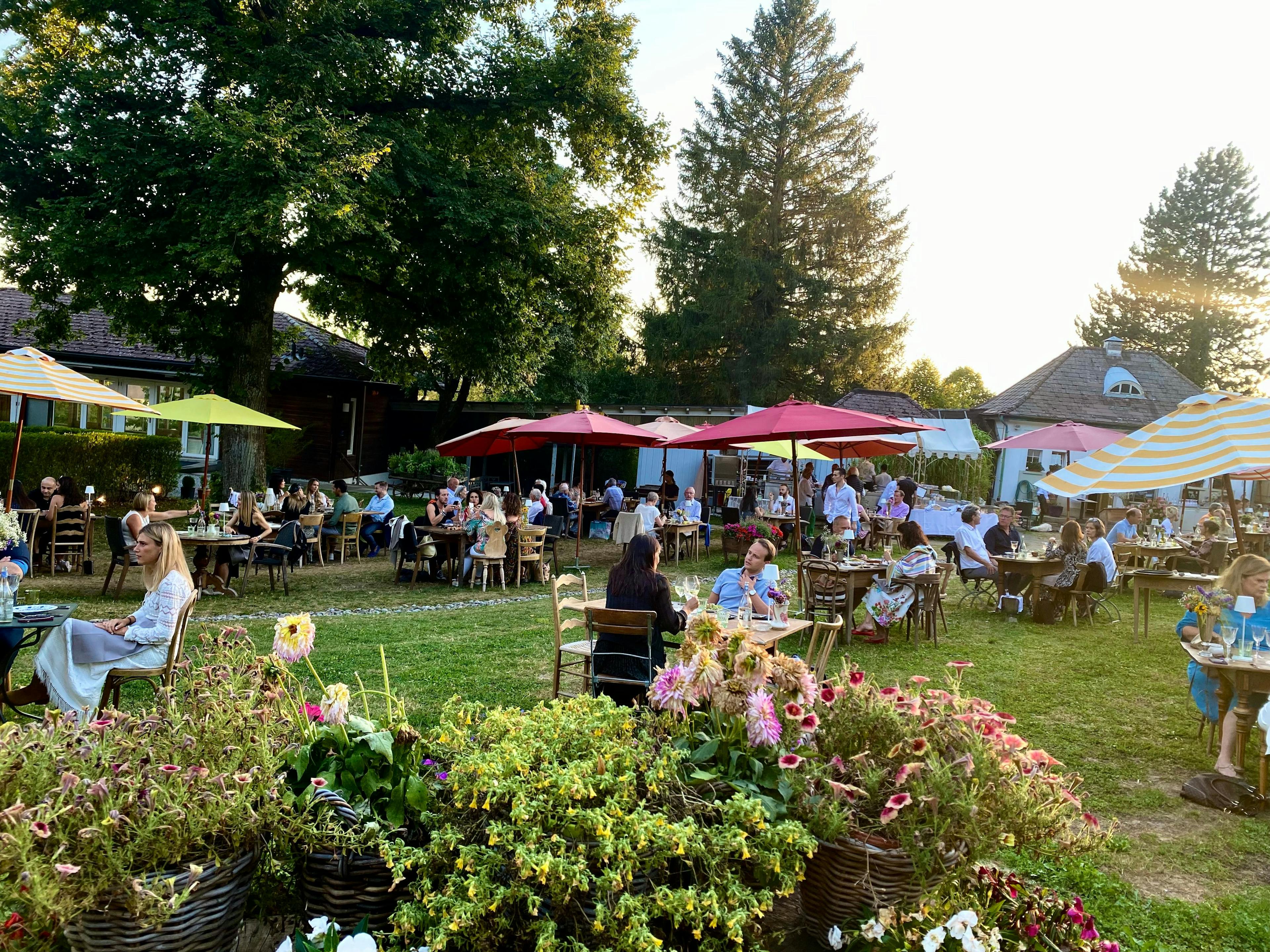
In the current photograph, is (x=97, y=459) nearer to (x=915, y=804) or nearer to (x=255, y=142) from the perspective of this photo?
(x=255, y=142)

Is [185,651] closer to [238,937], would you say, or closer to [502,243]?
[238,937]

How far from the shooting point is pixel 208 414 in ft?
40.5

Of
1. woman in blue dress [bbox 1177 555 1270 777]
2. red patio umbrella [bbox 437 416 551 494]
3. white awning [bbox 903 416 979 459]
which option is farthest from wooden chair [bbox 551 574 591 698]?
white awning [bbox 903 416 979 459]

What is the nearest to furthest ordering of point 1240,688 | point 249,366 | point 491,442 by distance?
point 1240,688, point 491,442, point 249,366

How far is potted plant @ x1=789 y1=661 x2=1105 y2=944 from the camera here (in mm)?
2348

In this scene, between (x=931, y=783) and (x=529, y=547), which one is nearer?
(x=931, y=783)

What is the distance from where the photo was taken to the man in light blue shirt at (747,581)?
630cm

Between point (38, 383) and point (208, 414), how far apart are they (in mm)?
3332

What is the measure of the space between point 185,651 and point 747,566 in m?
4.26

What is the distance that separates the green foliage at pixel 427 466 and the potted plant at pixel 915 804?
22885mm

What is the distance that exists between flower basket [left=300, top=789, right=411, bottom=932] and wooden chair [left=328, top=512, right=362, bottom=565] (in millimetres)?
11997

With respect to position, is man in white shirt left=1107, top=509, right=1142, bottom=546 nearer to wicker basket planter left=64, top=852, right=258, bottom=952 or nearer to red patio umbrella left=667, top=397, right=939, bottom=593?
red patio umbrella left=667, top=397, right=939, bottom=593

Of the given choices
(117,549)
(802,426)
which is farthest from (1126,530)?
(117,549)

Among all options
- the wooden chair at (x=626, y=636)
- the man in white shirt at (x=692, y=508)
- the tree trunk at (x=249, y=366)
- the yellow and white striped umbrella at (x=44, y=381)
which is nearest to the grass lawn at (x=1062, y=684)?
the wooden chair at (x=626, y=636)
